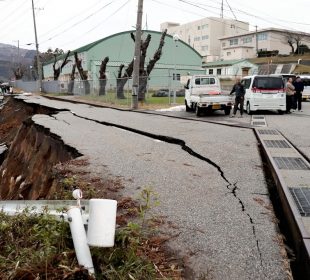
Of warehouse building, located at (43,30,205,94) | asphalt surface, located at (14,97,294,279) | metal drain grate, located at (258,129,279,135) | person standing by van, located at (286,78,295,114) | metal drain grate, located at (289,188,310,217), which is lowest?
metal drain grate, located at (258,129,279,135)

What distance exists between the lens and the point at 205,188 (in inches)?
218

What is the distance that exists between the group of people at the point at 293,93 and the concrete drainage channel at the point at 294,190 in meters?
9.71

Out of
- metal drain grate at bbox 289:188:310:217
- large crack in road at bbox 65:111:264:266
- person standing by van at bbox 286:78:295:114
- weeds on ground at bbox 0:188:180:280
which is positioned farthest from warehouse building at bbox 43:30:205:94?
weeds on ground at bbox 0:188:180:280

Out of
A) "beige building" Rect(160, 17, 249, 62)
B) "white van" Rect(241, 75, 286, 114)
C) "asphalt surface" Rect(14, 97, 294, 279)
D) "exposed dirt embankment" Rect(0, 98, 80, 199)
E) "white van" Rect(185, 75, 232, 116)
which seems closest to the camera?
"asphalt surface" Rect(14, 97, 294, 279)

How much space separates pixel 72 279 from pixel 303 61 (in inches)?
2595

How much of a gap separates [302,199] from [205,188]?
1.29 meters

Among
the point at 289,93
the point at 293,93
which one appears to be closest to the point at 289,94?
the point at 289,93

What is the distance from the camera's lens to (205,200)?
16.2ft

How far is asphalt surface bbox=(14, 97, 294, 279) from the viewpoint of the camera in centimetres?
336

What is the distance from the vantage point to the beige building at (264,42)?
8125 cm

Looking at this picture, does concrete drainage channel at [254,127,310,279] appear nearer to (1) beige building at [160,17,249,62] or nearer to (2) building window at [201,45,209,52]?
(1) beige building at [160,17,249,62]

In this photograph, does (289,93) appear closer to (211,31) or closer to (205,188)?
(205,188)

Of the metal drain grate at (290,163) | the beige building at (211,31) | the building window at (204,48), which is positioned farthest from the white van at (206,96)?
the building window at (204,48)

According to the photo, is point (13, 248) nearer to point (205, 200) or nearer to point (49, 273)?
point (49, 273)
